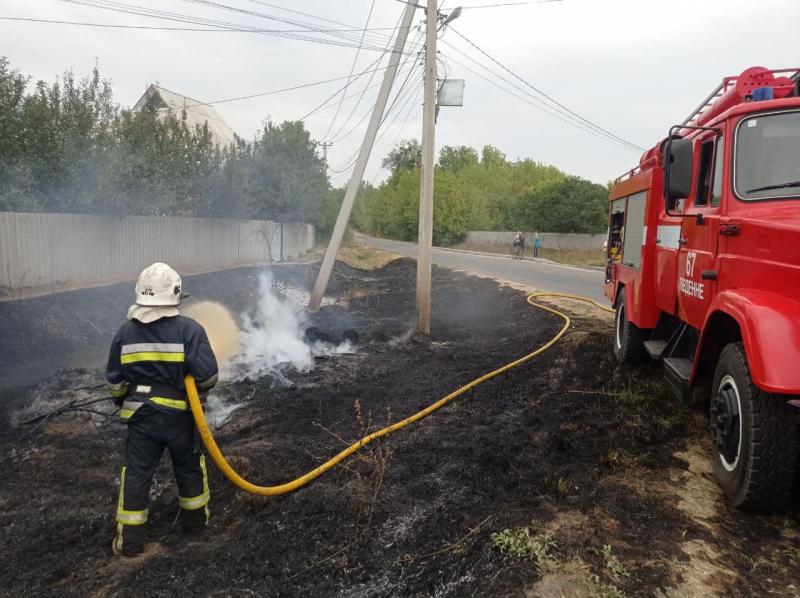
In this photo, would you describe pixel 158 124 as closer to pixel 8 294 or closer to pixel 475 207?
pixel 8 294

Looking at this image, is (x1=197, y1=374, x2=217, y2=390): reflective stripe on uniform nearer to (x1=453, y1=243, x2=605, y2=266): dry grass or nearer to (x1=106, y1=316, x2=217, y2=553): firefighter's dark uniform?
(x1=106, y1=316, x2=217, y2=553): firefighter's dark uniform

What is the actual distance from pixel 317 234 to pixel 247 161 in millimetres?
14057

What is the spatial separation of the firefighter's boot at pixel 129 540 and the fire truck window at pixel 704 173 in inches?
189

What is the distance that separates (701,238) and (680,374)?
1.11 metres

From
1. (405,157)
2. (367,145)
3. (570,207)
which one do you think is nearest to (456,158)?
(405,157)

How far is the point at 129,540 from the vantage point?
349cm

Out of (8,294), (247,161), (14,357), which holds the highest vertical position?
(247,161)

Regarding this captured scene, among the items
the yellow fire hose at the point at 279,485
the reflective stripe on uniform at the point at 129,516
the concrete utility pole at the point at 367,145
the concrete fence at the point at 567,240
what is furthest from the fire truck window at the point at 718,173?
the concrete fence at the point at 567,240

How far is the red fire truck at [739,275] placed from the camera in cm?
309

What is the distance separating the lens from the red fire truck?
10.1ft

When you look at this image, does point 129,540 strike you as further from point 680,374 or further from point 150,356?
point 680,374

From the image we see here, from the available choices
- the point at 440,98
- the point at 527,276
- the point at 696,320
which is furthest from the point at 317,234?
the point at 696,320

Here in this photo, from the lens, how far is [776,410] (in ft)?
10.2

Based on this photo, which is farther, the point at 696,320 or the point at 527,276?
the point at 527,276
